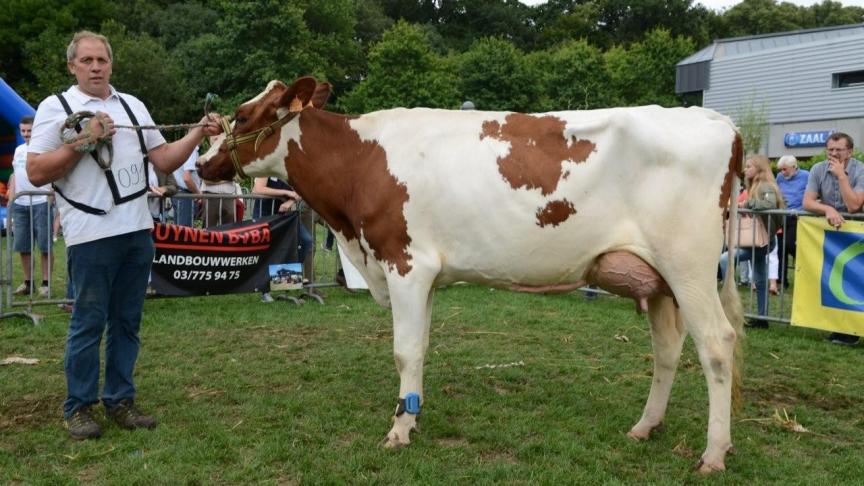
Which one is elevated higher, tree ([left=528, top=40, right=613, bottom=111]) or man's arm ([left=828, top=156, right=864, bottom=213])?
tree ([left=528, top=40, right=613, bottom=111])

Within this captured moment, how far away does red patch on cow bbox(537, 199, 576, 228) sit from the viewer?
4.22m

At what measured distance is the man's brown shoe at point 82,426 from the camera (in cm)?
446

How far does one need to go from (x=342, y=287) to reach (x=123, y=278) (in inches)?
247

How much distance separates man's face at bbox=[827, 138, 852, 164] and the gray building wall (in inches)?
1359

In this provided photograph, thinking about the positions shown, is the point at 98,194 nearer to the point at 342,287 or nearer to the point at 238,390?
the point at 238,390

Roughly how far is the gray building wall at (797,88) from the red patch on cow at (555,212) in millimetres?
39725

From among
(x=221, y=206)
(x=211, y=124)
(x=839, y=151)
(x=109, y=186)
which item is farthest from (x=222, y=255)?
(x=839, y=151)

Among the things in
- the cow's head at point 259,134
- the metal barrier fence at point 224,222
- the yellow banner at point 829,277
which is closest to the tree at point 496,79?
the metal barrier fence at point 224,222

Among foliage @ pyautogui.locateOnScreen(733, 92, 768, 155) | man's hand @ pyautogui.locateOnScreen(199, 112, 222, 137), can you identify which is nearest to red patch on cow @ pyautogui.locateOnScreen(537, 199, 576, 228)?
man's hand @ pyautogui.locateOnScreen(199, 112, 222, 137)

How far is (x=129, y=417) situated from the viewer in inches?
185

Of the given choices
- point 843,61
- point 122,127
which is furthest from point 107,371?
point 843,61

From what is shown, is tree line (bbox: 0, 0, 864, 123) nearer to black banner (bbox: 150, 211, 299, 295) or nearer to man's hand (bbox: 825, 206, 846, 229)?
black banner (bbox: 150, 211, 299, 295)

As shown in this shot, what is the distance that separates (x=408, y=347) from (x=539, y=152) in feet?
4.73

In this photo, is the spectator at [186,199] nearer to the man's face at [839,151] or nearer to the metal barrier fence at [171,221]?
the metal barrier fence at [171,221]
